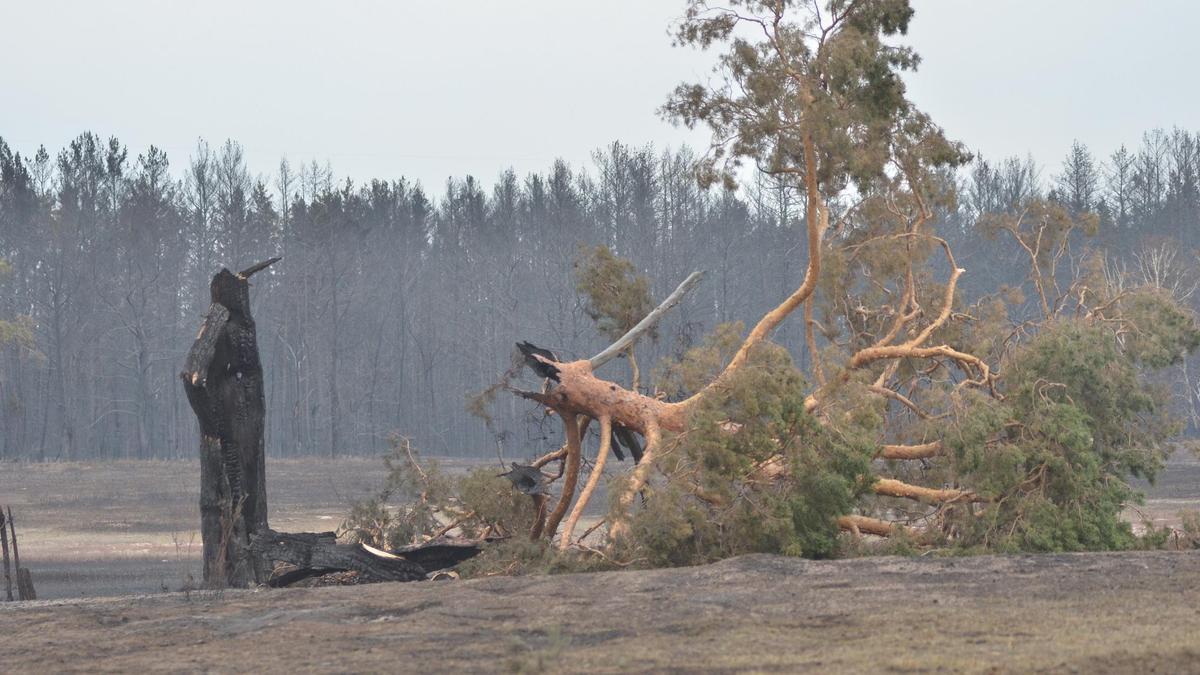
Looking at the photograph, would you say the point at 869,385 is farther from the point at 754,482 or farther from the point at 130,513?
the point at 130,513

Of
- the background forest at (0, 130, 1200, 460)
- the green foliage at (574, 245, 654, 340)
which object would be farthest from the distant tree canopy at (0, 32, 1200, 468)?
the green foliage at (574, 245, 654, 340)

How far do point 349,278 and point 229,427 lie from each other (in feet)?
181

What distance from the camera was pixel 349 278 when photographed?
2744 inches

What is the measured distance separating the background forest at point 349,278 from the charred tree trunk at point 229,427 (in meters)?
45.9

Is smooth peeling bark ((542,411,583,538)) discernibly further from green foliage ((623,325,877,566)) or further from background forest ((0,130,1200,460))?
background forest ((0,130,1200,460))

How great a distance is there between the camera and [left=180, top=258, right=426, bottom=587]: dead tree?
1445cm

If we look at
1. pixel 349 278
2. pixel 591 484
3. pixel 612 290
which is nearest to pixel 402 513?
pixel 591 484

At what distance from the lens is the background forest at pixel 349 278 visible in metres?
65.5

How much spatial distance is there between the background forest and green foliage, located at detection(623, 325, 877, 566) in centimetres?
4751

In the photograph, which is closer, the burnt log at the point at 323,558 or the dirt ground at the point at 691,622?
the dirt ground at the point at 691,622

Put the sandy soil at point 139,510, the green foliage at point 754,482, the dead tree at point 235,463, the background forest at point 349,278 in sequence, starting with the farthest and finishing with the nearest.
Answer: the background forest at point 349,278 < the sandy soil at point 139,510 < the dead tree at point 235,463 < the green foliage at point 754,482

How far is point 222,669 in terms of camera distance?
8609 mm

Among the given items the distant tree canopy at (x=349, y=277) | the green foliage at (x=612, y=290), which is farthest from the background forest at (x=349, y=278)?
the green foliage at (x=612, y=290)

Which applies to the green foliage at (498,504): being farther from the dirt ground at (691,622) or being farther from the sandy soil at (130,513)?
the dirt ground at (691,622)
